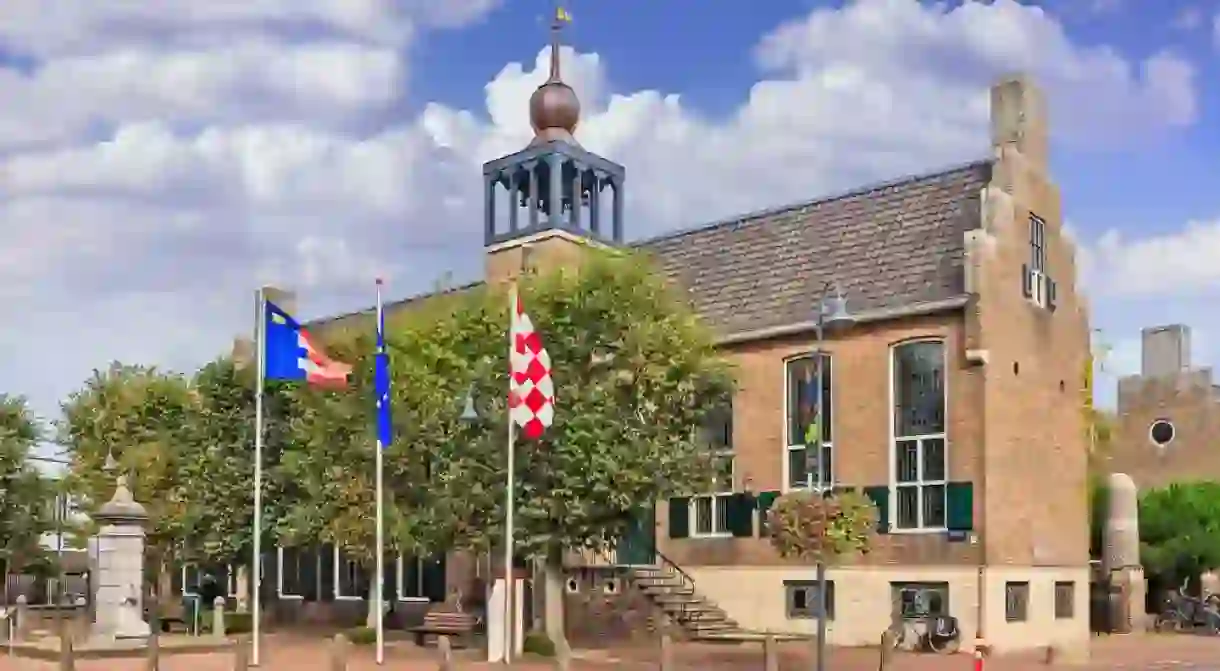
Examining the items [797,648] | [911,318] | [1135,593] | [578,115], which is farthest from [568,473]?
[1135,593]

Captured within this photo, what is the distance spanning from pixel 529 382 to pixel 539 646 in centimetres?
678

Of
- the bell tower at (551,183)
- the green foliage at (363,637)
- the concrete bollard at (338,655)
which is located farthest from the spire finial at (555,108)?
the concrete bollard at (338,655)

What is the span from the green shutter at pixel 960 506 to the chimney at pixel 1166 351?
3061cm

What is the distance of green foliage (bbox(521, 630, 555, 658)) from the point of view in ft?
92.9

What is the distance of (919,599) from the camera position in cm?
3022

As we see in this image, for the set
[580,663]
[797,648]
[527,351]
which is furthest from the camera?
[797,648]

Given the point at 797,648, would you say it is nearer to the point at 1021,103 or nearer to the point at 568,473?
the point at 568,473

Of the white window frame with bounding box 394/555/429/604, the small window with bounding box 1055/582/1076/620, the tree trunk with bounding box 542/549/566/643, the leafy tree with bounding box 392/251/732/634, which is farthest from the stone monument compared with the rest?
the small window with bounding box 1055/582/1076/620

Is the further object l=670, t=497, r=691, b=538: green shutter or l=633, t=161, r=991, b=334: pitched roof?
l=670, t=497, r=691, b=538: green shutter

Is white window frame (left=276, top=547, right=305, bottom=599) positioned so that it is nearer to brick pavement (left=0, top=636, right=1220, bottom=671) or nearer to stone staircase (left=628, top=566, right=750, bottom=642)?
brick pavement (left=0, top=636, right=1220, bottom=671)

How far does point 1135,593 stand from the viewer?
45.0 metres

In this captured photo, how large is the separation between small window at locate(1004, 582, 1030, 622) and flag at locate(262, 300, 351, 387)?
48.3ft

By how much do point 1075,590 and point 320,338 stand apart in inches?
784

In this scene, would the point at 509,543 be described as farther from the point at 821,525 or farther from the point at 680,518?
the point at 680,518
